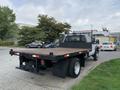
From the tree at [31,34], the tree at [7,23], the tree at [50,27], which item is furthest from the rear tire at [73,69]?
the tree at [7,23]

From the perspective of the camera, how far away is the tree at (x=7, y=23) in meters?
42.4

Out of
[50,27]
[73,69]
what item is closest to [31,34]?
[50,27]

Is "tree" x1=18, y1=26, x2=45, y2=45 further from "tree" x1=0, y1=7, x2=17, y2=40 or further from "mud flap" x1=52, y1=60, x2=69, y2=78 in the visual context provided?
"mud flap" x1=52, y1=60, x2=69, y2=78

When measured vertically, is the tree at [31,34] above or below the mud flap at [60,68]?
above

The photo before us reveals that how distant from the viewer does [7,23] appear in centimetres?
4341

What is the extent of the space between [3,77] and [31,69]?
4.26ft

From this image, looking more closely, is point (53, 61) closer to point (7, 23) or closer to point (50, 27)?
point (50, 27)

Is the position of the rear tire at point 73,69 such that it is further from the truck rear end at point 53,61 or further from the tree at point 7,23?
the tree at point 7,23

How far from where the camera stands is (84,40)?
10.7 meters

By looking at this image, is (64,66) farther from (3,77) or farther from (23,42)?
(23,42)

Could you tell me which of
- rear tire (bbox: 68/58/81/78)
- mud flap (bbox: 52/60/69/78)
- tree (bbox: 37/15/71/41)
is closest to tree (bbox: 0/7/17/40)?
tree (bbox: 37/15/71/41)

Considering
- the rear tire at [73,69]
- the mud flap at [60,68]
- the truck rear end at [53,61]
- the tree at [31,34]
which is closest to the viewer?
the truck rear end at [53,61]

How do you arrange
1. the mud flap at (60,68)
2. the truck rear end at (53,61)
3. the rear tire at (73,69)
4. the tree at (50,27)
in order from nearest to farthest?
the truck rear end at (53,61)
the mud flap at (60,68)
the rear tire at (73,69)
the tree at (50,27)

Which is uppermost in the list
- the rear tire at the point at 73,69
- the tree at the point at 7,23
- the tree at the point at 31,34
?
the tree at the point at 7,23
